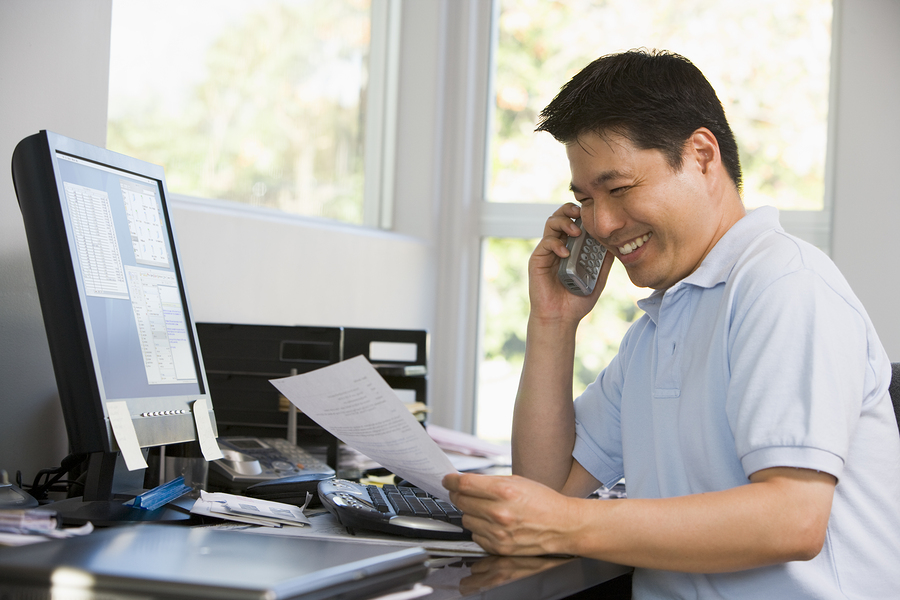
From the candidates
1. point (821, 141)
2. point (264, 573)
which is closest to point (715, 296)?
point (264, 573)

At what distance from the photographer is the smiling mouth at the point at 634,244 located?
1147mm

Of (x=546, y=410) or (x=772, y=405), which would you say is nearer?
(x=772, y=405)

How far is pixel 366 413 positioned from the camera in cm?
90

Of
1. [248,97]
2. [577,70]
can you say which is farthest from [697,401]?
[577,70]

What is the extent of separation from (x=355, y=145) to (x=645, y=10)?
1.03 m

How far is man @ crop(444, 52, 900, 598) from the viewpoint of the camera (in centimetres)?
80

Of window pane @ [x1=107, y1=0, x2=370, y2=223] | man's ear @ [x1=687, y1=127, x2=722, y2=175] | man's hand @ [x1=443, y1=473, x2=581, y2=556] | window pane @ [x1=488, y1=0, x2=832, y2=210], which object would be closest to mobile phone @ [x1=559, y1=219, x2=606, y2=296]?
man's ear @ [x1=687, y1=127, x2=722, y2=175]

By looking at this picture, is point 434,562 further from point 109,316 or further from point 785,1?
point 785,1

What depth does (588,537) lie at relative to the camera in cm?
81

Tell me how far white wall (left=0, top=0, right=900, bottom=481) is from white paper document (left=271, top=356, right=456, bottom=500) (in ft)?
1.90

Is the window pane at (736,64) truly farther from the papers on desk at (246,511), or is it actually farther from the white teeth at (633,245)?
the papers on desk at (246,511)

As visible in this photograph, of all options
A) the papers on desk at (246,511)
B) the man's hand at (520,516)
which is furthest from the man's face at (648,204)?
the papers on desk at (246,511)

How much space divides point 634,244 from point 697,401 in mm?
282

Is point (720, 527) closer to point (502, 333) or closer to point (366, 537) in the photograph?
point (366, 537)
